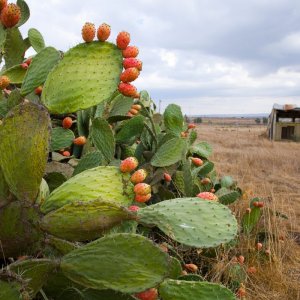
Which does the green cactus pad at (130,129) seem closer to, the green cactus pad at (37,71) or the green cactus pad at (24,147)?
the green cactus pad at (37,71)

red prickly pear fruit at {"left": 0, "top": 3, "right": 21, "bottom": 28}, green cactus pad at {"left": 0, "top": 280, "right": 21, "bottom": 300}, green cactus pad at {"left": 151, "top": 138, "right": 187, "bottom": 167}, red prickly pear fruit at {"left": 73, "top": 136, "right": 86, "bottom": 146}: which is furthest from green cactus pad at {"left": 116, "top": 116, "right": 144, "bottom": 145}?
green cactus pad at {"left": 0, "top": 280, "right": 21, "bottom": 300}

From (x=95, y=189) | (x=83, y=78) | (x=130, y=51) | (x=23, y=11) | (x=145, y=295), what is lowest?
(x=145, y=295)

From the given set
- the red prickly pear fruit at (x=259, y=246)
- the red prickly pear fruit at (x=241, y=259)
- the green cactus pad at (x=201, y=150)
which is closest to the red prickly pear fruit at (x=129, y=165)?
the red prickly pear fruit at (x=241, y=259)

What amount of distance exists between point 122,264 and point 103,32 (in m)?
0.90

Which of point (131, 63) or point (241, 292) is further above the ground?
point (131, 63)

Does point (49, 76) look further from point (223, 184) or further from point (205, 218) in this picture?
point (223, 184)

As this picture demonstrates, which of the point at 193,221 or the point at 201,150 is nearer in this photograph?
the point at 193,221

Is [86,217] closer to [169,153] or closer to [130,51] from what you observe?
[130,51]

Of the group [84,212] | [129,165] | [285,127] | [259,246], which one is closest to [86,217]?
[84,212]

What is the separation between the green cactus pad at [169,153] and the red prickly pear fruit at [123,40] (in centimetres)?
92

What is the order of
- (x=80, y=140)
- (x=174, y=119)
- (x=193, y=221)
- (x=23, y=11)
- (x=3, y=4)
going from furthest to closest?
(x=174, y=119)
(x=23, y=11)
(x=80, y=140)
(x=3, y=4)
(x=193, y=221)

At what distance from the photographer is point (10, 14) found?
1.71 m

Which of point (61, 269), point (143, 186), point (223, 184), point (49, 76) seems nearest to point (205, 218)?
point (143, 186)

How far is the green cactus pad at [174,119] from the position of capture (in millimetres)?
2707
